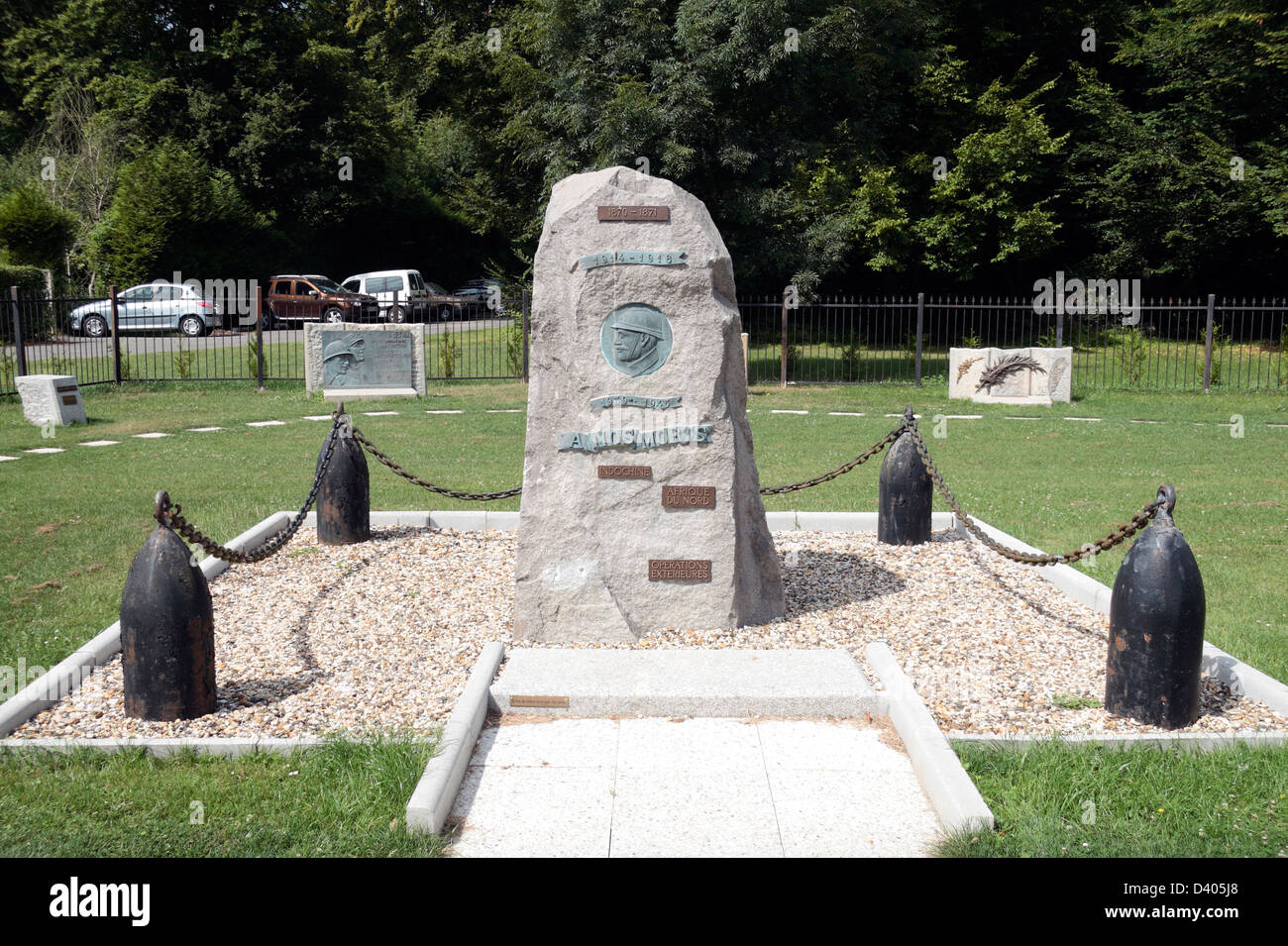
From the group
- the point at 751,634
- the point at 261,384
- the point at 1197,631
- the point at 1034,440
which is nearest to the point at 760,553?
the point at 751,634

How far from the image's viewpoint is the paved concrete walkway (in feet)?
13.1

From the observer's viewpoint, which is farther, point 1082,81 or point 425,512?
point 1082,81

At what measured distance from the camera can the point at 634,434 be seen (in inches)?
248

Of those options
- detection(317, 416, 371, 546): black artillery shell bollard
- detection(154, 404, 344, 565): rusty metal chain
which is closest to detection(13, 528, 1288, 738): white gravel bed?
detection(317, 416, 371, 546): black artillery shell bollard

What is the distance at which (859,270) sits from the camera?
3306 centimetres

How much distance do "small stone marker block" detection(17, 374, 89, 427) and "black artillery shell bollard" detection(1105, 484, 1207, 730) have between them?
14086 millimetres

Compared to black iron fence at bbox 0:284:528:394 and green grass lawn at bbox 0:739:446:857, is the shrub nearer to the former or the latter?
black iron fence at bbox 0:284:528:394

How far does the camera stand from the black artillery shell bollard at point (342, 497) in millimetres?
8258

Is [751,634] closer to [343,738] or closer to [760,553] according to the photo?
[760,553]

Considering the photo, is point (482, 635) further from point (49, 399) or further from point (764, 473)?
point (49, 399)

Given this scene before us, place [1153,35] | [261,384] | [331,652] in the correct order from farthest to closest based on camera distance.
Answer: [1153,35] → [261,384] → [331,652]

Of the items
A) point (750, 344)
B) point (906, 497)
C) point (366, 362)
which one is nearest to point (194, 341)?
point (366, 362)

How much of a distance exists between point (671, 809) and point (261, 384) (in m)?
17.4

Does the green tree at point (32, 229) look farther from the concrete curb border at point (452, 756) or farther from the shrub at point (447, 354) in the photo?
the concrete curb border at point (452, 756)
